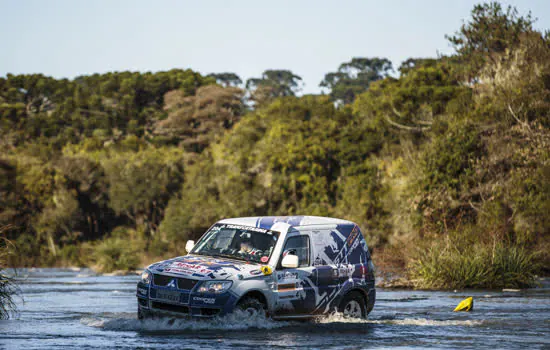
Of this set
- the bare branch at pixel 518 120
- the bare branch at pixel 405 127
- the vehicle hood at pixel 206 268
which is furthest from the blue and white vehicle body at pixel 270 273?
the bare branch at pixel 405 127

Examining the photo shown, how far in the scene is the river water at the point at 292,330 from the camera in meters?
13.9

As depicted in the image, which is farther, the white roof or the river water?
the white roof

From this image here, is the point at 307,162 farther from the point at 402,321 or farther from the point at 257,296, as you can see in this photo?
the point at 257,296

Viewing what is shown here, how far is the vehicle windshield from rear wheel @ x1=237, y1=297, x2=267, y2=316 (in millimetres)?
730

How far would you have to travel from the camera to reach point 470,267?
27.8 meters

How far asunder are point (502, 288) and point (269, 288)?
582 inches

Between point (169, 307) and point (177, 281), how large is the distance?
1.47ft

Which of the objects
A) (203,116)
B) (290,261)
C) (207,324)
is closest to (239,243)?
(290,261)

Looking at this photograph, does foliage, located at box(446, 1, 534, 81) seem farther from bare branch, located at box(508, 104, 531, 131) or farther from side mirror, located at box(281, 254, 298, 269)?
side mirror, located at box(281, 254, 298, 269)

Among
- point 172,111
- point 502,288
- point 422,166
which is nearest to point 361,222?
point 422,166

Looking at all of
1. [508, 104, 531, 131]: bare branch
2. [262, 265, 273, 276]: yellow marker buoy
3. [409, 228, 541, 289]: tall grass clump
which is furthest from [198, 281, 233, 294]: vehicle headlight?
[508, 104, 531, 131]: bare branch

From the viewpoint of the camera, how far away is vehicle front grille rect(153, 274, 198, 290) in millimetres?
14253

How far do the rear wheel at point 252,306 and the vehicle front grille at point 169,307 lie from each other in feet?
2.66

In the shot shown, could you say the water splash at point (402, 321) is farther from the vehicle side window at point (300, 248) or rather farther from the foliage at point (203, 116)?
the foliage at point (203, 116)
